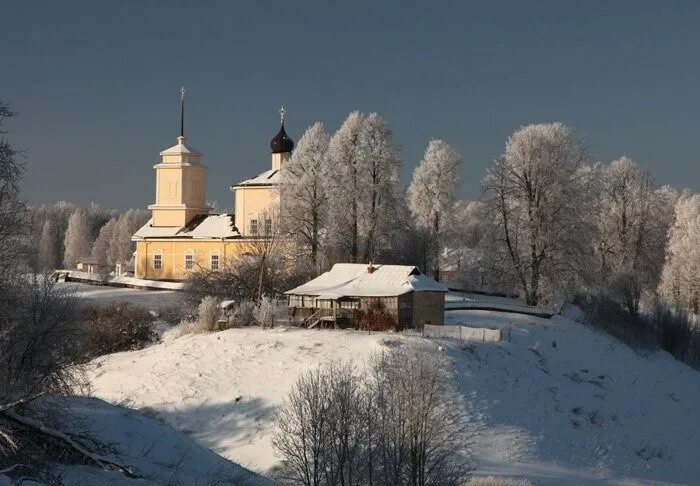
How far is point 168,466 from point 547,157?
31329mm

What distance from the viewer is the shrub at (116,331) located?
35.1 m

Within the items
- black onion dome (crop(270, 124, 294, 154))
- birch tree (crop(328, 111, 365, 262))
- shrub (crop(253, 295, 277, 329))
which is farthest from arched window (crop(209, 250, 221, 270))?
shrub (crop(253, 295, 277, 329))

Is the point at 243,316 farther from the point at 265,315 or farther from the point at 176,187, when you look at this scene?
the point at 176,187

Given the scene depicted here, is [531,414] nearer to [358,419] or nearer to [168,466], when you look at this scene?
[358,419]

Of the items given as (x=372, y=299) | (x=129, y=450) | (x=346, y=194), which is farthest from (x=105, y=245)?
(x=129, y=450)

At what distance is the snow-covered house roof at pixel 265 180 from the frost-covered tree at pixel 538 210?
564 inches

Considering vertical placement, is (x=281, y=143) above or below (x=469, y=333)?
above

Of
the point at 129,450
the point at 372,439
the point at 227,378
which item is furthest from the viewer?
the point at 227,378

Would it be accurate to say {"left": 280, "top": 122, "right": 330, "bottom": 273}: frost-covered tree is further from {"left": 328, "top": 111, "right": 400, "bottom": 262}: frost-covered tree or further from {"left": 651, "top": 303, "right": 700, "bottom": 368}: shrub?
{"left": 651, "top": 303, "right": 700, "bottom": 368}: shrub

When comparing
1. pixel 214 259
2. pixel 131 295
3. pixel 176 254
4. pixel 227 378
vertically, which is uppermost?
pixel 176 254

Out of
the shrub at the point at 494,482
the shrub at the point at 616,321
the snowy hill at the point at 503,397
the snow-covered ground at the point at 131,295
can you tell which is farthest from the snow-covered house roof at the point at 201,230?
the shrub at the point at 494,482

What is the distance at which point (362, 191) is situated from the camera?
139ft

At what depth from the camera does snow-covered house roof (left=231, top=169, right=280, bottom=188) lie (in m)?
50.9

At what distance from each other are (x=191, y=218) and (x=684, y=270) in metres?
31.0
